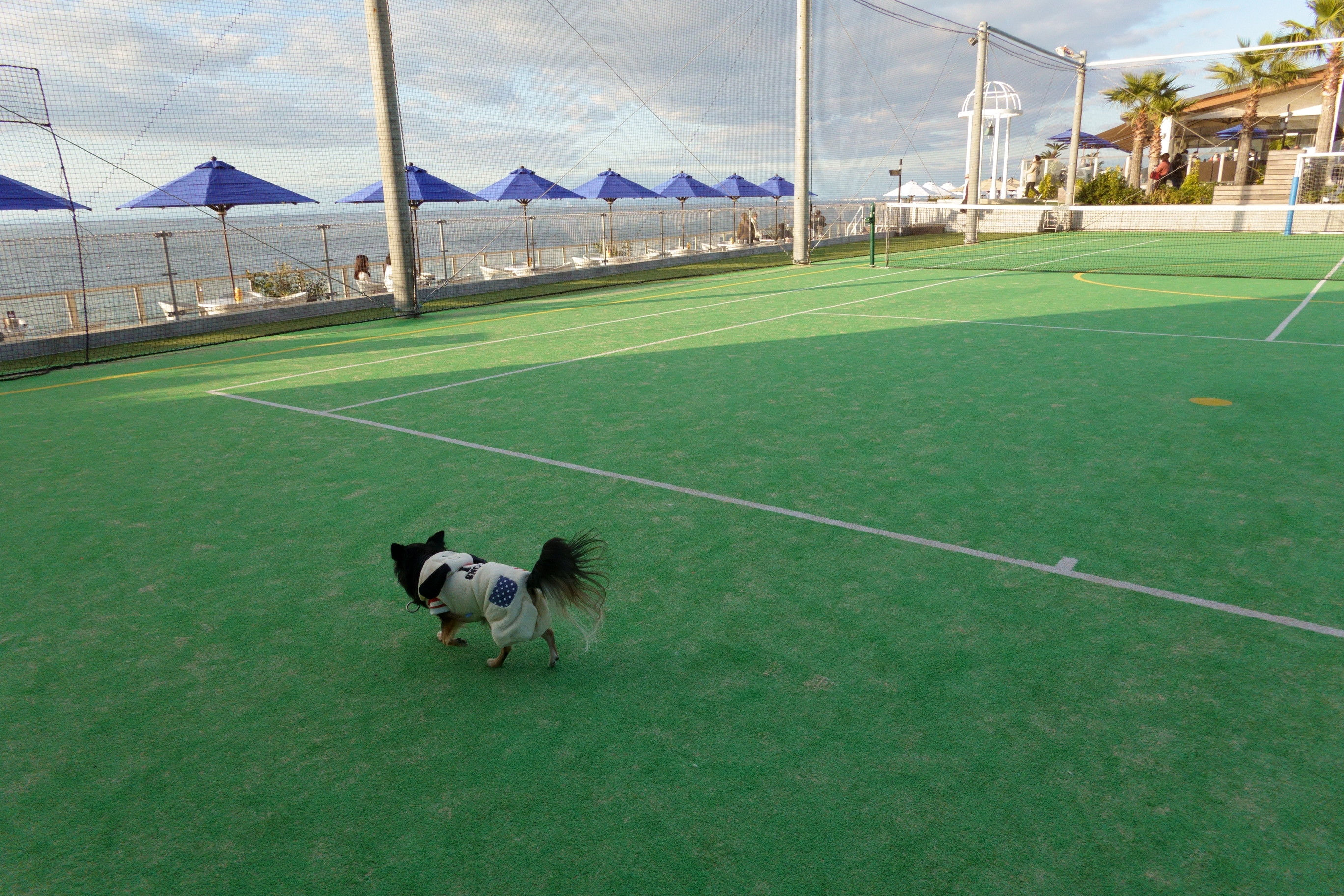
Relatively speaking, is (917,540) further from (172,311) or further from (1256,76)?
(1256,76)

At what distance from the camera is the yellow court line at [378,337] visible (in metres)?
12.8

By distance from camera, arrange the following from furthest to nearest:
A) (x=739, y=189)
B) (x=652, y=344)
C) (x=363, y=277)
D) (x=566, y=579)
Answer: (x=739, y=189), (x=363, y=277), (x=652, y=344), (x=566, y=579)

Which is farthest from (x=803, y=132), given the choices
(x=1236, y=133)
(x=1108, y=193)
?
(x=1236, y=133)

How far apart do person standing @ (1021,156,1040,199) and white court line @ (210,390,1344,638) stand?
55088 millimetres

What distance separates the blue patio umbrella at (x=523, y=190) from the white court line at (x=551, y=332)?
24.4 feet

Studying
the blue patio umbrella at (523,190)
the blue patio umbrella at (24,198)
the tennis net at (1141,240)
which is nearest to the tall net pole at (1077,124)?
the tennis net at (1141,240)

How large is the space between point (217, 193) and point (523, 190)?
9.85 m

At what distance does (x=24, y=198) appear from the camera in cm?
1511

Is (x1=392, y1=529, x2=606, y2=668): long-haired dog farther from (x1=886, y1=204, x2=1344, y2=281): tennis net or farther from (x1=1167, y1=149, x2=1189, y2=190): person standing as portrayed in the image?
(x1=1167, y1=149, x2=1189, y2=190): person standing

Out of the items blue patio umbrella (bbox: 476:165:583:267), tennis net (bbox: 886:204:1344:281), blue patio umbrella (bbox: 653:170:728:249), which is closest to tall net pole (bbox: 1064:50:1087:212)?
tennis net (bbox: 886:204:1344:281)

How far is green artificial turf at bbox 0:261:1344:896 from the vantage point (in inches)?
128

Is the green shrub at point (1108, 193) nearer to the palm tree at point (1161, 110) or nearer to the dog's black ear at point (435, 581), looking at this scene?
the palm tree at point (1161, 110)

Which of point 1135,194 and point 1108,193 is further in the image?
point 1108,193

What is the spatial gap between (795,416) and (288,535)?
5.15 meters
